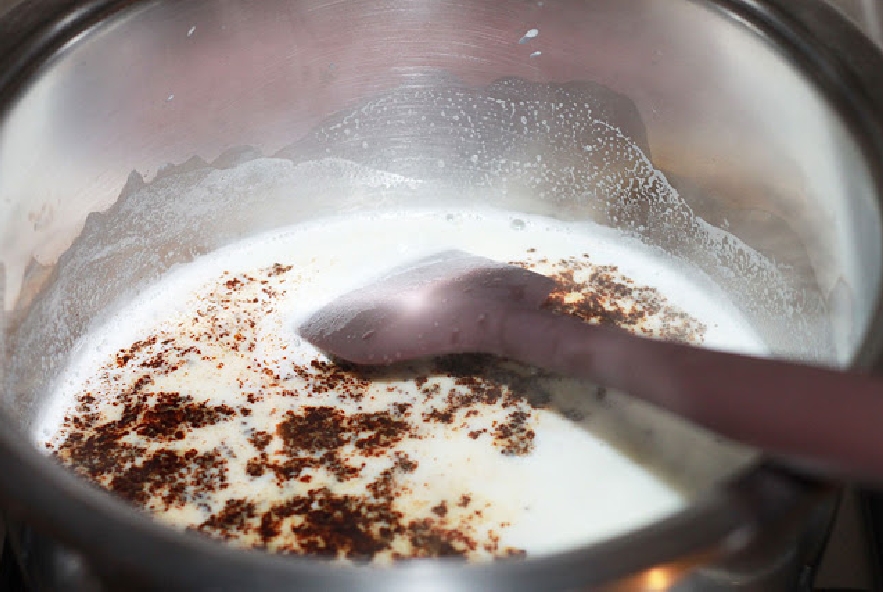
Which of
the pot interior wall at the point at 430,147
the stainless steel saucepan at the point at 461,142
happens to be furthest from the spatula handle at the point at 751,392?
the pot interior wall at the point at 430,147

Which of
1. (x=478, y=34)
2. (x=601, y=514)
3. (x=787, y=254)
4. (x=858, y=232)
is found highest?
(x=478, y=34)

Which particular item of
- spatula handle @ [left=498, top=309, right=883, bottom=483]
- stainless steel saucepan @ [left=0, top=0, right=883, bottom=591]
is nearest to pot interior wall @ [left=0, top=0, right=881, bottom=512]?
stainless steel saucepan @ [left=0, top=0, right=883, bottom=591]

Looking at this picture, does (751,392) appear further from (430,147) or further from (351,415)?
(430,147)

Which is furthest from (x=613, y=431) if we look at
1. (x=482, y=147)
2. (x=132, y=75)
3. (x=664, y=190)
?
(x=132, y=75)

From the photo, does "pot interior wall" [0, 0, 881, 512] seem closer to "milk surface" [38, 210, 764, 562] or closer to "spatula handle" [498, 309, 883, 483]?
"milk surface" [38, 210, 764, 562]

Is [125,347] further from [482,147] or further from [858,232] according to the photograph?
[858,232]

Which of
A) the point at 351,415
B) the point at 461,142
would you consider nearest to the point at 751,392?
the point at 351,415

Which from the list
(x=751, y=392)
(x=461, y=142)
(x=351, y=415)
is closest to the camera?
(x=751, y=392)
